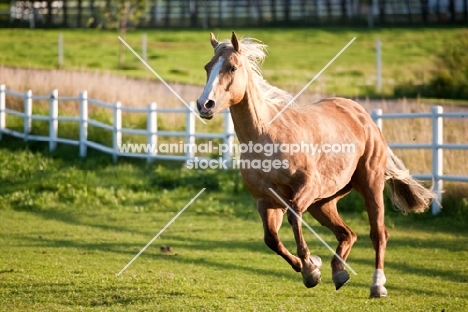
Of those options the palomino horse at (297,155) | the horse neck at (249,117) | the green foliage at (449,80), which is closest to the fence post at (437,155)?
the palomino horse at (297,155)

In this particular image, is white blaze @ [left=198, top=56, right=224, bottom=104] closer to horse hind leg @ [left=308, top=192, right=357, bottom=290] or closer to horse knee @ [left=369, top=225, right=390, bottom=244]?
horse hind leg @ [left=308, top=192, right=357, bottom=290]

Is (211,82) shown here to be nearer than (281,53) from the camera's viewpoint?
Yes

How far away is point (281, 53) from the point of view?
38312 millimetres

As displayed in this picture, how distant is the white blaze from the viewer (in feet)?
22.4

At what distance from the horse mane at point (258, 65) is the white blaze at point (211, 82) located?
22 cm

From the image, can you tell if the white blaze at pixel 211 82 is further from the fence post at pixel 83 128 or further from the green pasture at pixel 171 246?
the fence post at pixel 83 128

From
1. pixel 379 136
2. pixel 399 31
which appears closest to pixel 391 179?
pixel 379 136

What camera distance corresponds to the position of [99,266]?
380 inches

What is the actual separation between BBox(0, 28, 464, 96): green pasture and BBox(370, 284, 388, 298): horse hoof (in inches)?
697

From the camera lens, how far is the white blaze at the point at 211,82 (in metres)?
6.83

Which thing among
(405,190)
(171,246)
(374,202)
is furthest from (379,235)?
(171,246)

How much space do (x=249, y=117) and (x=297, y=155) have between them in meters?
0.54

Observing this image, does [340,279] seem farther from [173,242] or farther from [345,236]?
→ [173,242]

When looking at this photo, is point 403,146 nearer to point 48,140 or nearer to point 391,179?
point 391,179
